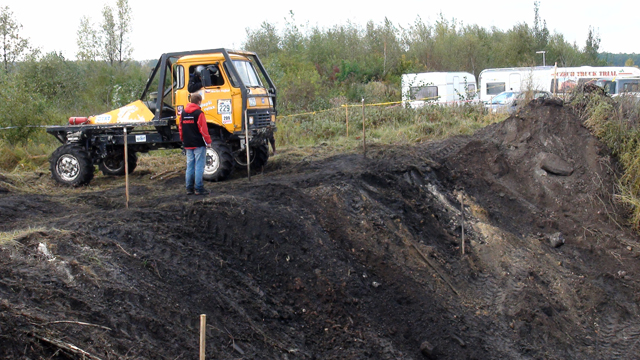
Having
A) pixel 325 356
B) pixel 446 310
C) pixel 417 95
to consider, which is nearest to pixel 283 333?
pixel 325 356

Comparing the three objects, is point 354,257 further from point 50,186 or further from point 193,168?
point 50,186

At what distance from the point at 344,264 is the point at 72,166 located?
268 inches

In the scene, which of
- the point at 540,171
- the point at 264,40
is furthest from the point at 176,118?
the point at 264,40

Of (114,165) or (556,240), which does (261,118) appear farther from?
(556,240)

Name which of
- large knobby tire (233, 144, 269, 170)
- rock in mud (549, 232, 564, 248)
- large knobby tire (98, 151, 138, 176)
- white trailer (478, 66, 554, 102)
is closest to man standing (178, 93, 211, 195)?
large knobby tire (233, 144, 269, 170)

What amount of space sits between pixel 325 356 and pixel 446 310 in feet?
7.00

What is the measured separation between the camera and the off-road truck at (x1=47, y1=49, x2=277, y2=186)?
1094cm

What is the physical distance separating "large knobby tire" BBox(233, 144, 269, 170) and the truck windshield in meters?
1.37

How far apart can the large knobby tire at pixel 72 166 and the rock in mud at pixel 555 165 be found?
30.7 feet

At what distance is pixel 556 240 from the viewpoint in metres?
10.3

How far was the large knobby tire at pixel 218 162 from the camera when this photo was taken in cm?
1086

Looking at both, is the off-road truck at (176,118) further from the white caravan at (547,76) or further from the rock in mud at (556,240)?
the white caravan at (547,76)

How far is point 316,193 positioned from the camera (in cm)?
912

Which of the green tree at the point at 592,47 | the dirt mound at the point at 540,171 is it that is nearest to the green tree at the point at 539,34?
the green tree at the point at 592,47
